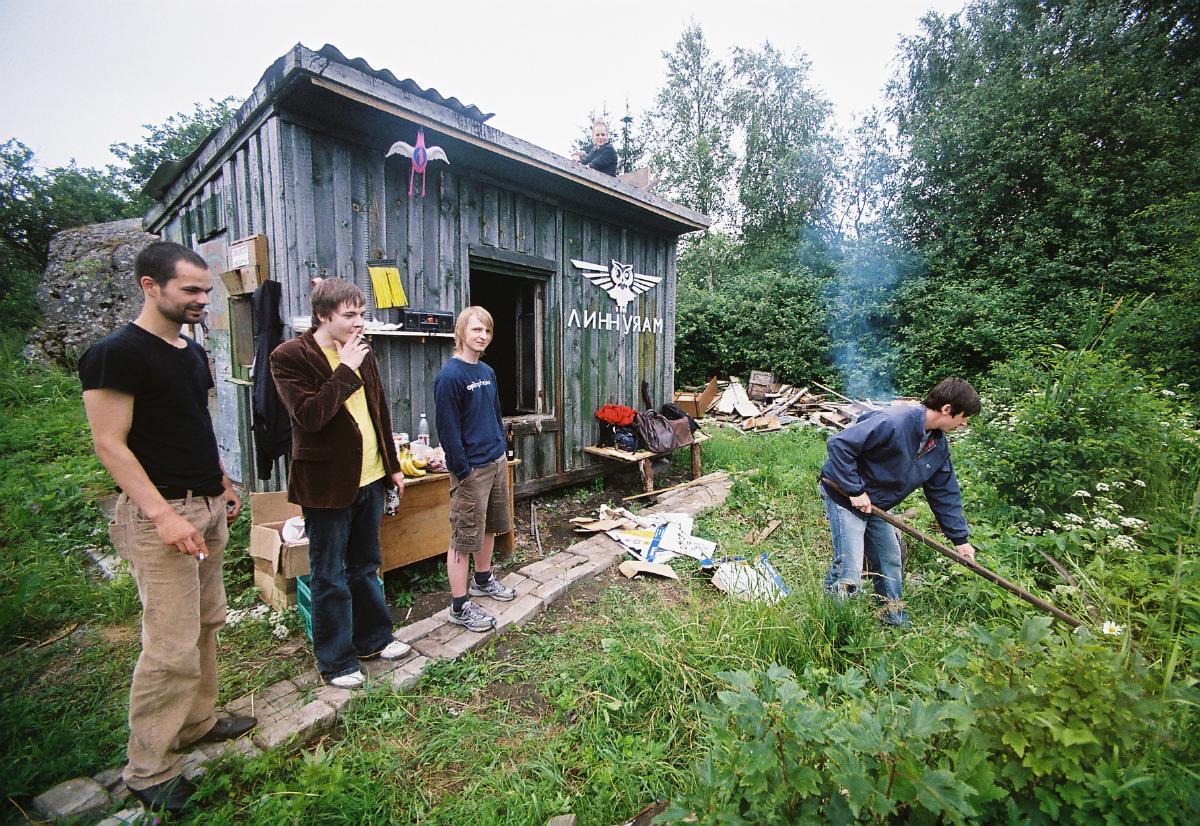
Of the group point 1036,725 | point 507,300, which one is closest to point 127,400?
point 1036,725

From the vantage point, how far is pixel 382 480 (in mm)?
2736

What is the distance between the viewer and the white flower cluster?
3111 millimetres

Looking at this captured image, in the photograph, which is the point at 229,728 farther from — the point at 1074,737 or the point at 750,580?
the point at 1074,737

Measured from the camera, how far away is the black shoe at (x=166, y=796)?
6.10ft

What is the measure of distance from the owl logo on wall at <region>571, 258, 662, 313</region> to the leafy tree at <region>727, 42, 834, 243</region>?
15.2m

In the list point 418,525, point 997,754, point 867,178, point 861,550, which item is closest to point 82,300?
point 418,525

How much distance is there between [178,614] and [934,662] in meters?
3.33

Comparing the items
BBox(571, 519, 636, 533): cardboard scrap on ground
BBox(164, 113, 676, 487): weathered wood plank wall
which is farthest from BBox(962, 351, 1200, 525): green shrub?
BBox(164, 113, 676, 487): weathered wood plank wall

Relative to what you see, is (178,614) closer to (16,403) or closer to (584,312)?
(584,312)

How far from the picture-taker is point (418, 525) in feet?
12.4

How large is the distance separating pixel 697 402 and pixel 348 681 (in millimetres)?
9490

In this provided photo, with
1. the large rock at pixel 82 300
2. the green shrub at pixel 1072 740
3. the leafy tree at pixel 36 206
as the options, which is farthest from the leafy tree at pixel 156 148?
the green shrub at pixel 1072 740

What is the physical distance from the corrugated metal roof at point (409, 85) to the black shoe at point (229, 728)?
3903mm

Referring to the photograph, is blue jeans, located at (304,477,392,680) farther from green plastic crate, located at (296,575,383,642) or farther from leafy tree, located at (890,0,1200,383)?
leafy tree, located at (890,0,1200,383)
